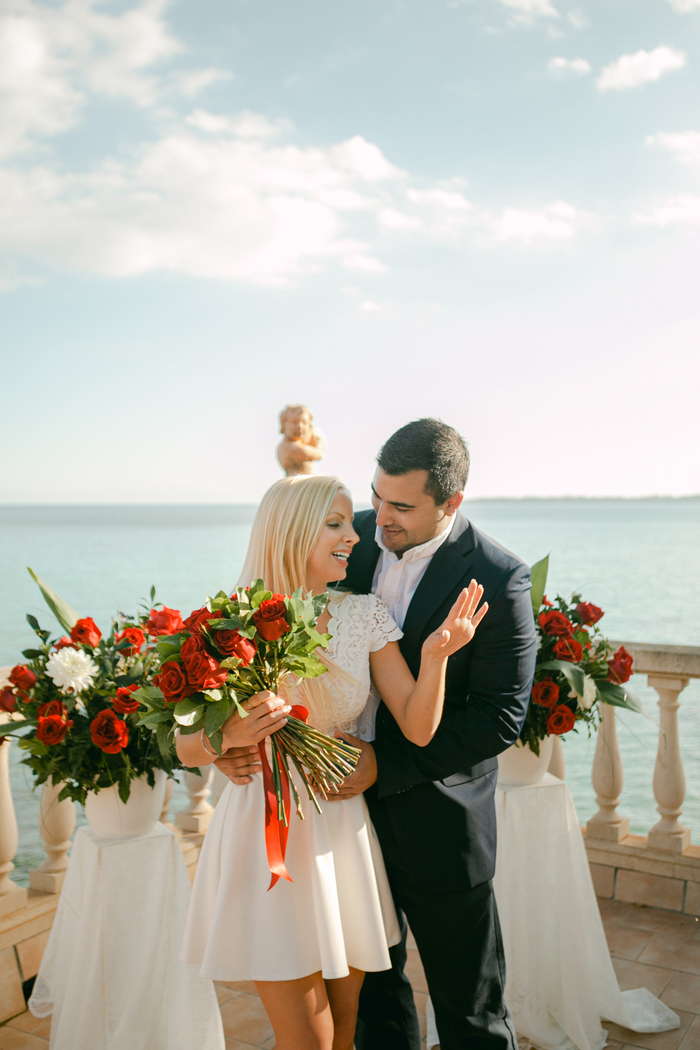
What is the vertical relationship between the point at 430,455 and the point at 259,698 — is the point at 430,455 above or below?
above

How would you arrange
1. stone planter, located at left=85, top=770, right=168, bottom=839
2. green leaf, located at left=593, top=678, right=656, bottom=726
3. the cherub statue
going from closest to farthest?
stone planter, located at left=85, top=770, right=168, bottom=839, green leaf, located at left=593, top=678, right=656, bottom=726, the cherub statue

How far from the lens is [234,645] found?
181 centimetres

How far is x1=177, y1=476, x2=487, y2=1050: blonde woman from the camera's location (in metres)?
2.04

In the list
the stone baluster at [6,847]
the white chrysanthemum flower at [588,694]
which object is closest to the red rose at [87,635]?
the stone baluster at [6,847]

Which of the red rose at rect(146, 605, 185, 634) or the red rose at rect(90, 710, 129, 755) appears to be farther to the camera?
the red rose at rect(90, 710, 129, 755)

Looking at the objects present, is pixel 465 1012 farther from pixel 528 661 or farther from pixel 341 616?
pixel 341 616

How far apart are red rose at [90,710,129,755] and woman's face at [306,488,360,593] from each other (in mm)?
870

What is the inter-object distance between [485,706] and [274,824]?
30.3 inches

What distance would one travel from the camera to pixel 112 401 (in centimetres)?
7225

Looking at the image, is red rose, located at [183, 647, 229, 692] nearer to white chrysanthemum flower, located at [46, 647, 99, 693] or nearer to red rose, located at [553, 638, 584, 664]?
white chrysanthemum flower, located at [46, 647, 99, 693]

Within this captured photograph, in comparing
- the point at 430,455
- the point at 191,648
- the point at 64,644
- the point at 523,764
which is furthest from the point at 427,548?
the point at 64,644

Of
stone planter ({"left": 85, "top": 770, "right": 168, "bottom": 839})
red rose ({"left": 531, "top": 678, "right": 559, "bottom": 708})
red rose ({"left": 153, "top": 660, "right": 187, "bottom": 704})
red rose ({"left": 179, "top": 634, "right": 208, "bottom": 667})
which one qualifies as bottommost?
stone planter ({"left": 85, "top": 770, "right": 168, "bottom": 839})

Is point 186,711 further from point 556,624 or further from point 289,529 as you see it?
point 556,624

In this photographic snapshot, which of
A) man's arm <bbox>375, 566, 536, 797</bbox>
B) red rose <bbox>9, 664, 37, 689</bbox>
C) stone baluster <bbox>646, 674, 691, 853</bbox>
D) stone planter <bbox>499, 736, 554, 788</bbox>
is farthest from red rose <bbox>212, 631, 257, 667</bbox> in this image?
stone baluster <bbox>646, 674, 691, 853</bbox>
